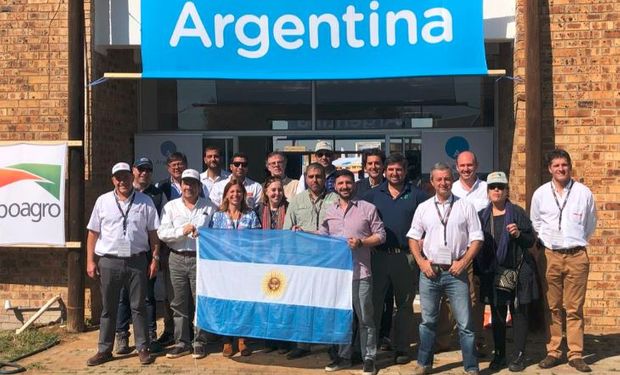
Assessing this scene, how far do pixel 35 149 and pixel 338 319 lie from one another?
12.9 feet

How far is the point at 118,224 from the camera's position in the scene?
20.0ft

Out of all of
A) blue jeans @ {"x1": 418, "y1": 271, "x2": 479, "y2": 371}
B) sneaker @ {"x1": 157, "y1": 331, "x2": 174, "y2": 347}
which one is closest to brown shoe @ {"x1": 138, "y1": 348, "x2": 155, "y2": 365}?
sneaker @ {"x1": 157, "y1": 331, "x2": 174, "y2": 347}

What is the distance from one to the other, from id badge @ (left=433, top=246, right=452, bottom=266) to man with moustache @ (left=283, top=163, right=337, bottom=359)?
106 cm

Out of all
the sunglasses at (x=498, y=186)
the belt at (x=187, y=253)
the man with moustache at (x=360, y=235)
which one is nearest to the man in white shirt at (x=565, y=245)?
the sunglasses at (x=498, y=186)

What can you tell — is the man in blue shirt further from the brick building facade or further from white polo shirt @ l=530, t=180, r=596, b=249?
the brick building facade

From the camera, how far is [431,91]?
9102 millimetres

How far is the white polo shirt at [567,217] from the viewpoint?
5.83m

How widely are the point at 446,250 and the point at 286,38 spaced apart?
3.12 meters

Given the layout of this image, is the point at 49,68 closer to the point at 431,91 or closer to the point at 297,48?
the point at 297,48

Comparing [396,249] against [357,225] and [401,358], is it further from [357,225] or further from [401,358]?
[401,358]

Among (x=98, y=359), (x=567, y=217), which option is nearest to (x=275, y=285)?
(x=98, y=359)

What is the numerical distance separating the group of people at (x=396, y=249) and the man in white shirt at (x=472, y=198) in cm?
1

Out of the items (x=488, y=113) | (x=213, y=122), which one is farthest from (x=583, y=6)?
(x=213, y=122)

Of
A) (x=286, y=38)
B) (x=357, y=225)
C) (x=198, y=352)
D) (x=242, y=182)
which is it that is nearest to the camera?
(x=357, y=225)
